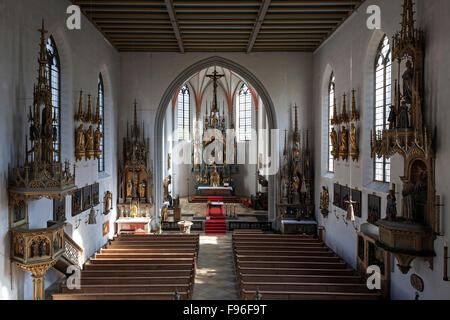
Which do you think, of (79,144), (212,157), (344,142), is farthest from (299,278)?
(212,157)

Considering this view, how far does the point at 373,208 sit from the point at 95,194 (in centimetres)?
1158

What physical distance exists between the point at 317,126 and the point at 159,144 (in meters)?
9.08

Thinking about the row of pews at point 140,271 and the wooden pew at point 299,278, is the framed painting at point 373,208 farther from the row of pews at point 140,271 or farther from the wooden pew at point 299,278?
the row of pews at point 140,271

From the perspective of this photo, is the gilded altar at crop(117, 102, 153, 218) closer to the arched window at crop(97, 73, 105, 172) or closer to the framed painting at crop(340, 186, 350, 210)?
the arched window at crop(97, 73, 105, 172)

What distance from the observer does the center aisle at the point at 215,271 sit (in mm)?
12477

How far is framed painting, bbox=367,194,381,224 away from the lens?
1225cm

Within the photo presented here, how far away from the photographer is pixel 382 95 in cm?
1289

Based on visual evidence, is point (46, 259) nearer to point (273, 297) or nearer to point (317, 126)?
point (273, 297)

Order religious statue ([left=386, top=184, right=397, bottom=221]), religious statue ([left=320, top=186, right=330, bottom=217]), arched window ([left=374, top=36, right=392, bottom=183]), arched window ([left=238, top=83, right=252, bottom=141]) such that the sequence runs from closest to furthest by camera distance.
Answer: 1. religious statue ([left=386, top=184, right=397, bottom=221])
2. arched window ([left=374, top=36, right=392, bottom=183])
3. religious statue ([left=320, top=186, right=330, bottom=217])
4. arched window ([left=238, top=83, right=252, bottom=141])

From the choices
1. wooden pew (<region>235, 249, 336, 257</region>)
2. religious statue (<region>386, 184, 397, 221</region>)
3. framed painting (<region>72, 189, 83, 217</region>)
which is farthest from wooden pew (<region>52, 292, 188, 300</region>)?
religious statue (<region>386, 184, 397, 221</region>)

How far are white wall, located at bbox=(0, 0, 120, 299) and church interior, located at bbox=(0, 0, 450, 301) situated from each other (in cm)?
6

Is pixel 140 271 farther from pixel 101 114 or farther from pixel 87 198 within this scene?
pixel 101 114

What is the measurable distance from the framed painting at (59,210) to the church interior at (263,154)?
3.2 inches
